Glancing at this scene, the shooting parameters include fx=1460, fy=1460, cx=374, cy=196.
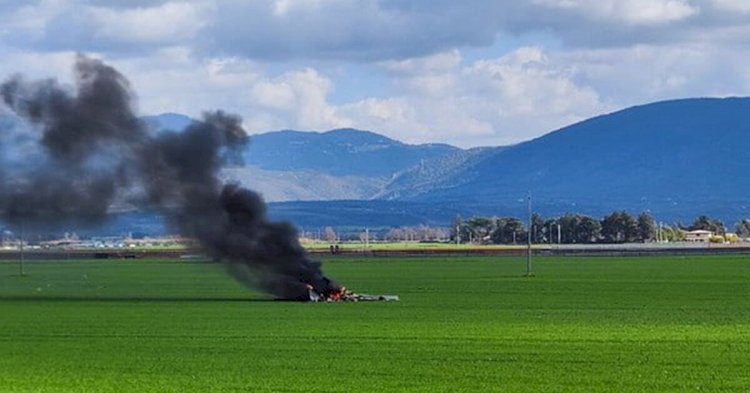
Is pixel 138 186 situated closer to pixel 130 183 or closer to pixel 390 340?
pixel 130 183

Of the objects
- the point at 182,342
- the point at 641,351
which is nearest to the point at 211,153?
the point at 182,342

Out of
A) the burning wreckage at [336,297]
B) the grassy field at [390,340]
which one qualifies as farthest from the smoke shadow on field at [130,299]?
the burning wreckage at [336,297]

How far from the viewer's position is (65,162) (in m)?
59.9

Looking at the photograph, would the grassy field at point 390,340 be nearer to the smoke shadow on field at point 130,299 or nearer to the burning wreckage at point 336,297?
the smoke shadow on field at point 130,299

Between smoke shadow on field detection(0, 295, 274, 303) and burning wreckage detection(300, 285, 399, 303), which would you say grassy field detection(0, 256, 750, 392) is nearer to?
smoke shadow on field detection(0, 295, 274, 303)

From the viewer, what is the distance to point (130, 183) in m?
61.0

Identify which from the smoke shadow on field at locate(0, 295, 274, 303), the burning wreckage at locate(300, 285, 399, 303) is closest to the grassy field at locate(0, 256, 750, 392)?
the smoke shadow on field at locate(0, 295, 274, 303)

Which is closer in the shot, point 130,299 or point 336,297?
point 336,297

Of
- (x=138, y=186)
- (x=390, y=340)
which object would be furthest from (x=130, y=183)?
(x=390, y=340)

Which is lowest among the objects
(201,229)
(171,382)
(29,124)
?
(171,382)

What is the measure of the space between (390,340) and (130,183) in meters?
24.0

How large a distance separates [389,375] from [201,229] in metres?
31.2

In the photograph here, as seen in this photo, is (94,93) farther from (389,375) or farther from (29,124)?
(389,375)

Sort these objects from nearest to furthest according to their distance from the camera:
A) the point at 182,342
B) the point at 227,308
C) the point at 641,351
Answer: the point at 641,351 < the point at 182,342 < the point at 227,308
